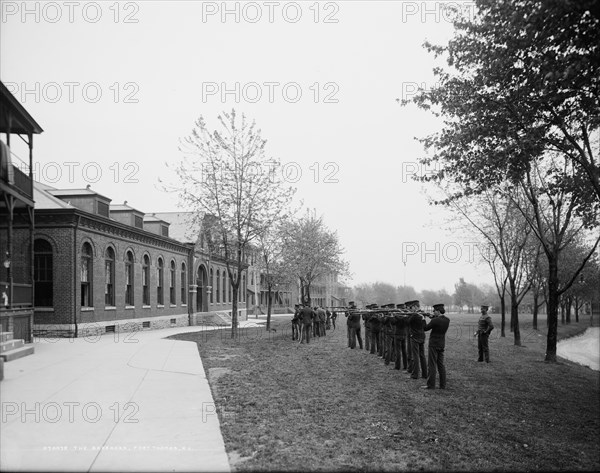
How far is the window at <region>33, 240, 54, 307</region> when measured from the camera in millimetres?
23984

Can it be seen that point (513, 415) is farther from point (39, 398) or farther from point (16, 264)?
point (16, 264)

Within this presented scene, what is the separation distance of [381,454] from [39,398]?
703 centimetres

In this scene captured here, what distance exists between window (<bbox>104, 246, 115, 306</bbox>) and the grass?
1347 cm

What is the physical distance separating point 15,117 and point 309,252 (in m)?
24.2

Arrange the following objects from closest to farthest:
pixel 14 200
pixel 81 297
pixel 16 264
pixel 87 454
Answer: pixel 87 454, pixel 14 200, pixel 16 264, pixel 81 297

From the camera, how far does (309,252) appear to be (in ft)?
130

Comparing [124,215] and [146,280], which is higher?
Answer: [124,215]

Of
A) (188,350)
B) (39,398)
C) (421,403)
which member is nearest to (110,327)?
(188,350)

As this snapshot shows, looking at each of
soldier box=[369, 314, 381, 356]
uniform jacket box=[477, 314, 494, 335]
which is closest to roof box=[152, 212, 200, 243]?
soldier box=[369, 314, 381, 356]

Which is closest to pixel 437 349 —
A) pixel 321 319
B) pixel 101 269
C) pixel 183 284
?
pixel 321 319

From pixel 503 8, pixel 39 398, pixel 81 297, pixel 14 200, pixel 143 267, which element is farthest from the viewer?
pixel 143 267

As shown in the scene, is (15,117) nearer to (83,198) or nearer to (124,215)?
(83,198)

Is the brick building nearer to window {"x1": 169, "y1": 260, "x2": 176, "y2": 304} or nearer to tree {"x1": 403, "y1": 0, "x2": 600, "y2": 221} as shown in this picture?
window {"x1": 169, "y1": 260, "x2": 176, "y2": 304}

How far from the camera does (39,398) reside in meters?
10.3
